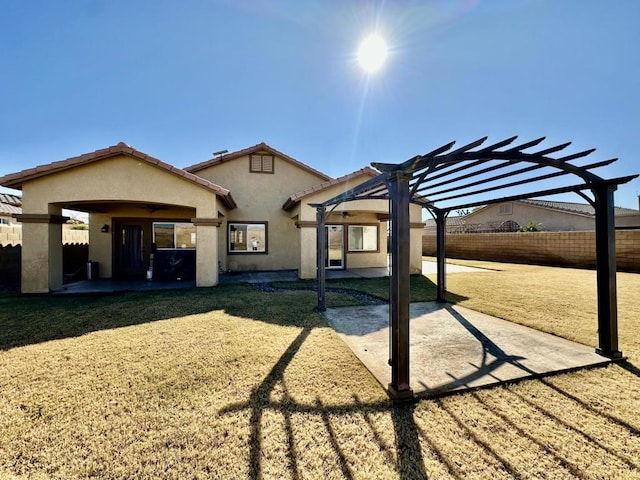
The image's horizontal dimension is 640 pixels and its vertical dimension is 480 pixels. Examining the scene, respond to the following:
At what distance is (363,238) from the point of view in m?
14.6

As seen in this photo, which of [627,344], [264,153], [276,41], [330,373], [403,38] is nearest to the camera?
[330,373]

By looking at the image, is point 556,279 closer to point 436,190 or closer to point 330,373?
point 436,190

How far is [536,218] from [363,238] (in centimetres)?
2058

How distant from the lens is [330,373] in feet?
11.7

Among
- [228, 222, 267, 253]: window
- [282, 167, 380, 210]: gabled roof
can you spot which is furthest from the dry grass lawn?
[228, 222, 267, 253]: window

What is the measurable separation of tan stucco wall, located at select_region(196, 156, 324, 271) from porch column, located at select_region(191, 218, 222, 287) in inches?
133

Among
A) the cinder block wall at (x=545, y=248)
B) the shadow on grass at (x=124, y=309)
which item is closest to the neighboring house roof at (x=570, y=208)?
the cinder block wall at (x=545, y=248)

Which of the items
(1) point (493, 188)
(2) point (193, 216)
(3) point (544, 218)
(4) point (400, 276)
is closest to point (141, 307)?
(2) point (193, 216)

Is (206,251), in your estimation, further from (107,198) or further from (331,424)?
(331,424)

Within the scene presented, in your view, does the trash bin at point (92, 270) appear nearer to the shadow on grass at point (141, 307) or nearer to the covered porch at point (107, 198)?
the covered porch at point (107, 198)

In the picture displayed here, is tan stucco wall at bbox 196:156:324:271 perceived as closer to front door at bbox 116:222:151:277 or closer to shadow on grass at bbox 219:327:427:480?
front door at bbox 116:222:151:277

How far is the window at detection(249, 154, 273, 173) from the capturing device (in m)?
13.7

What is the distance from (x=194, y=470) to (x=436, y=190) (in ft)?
18.7

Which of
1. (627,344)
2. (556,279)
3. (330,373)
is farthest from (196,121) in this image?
(556,279)
